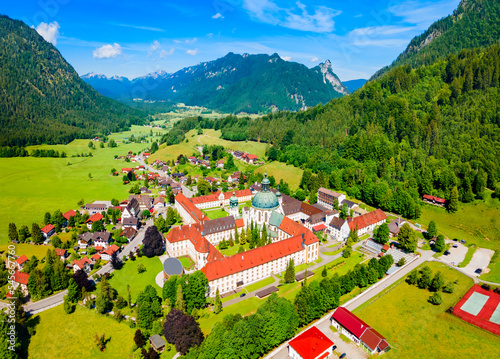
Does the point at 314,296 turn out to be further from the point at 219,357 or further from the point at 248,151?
the point at 248,151

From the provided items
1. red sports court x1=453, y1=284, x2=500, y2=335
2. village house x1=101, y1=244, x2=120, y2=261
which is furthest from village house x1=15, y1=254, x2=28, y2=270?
red sports court x1=453, y1=284, x2=500, y2=335

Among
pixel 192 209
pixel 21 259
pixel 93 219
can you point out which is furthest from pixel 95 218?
pixel 192 209

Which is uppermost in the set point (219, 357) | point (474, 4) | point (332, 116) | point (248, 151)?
point (474, 4)

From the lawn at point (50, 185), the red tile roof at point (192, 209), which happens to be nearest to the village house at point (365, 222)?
the red tile roof at point (192, 209)

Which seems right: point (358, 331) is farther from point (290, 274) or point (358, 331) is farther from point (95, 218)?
point (95, 218)

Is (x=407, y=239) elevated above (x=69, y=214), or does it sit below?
below

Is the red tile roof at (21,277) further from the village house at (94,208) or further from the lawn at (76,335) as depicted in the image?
the village house at (94,208)

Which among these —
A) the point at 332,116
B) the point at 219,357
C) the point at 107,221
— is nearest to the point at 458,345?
the point at 219,357
